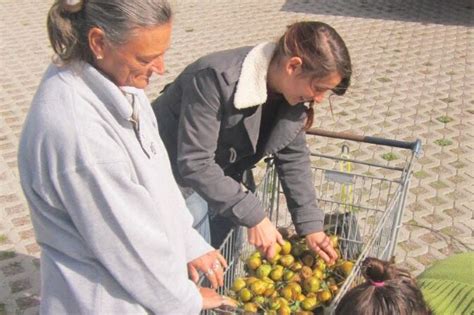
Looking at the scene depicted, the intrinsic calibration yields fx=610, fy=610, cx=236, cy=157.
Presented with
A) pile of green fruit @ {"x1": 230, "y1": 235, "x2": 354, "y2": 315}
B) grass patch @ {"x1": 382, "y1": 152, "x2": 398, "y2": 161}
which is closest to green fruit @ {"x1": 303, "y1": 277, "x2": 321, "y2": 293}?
pile of green fruit @ {"x1": 230, "y1": 235, "x2": 354, "y2": 315}

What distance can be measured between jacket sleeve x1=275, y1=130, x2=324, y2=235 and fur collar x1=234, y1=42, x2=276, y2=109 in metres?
0.36

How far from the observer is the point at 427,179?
471 centimetres

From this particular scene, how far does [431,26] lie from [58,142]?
8.22 metres

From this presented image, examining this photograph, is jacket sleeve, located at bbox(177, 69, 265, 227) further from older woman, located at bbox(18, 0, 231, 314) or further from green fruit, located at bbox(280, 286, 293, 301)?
older woman, located at bbox(18, 0, 231, 314)

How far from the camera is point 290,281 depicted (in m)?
2.23

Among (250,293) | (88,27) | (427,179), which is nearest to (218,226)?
(250,293)

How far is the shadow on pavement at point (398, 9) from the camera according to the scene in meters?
9.06

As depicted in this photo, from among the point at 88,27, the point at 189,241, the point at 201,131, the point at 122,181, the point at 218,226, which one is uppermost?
the point at 88,27

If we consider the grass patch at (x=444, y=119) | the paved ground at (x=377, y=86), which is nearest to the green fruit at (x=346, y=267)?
the paved ground at (x=377, y=86)

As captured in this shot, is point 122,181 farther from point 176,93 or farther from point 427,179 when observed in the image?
point 427,179

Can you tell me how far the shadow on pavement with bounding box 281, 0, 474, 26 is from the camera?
9.06 m

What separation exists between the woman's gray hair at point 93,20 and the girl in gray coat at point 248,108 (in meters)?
0.69

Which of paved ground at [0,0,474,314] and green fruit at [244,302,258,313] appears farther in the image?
paved ground at [0,0,474,314]

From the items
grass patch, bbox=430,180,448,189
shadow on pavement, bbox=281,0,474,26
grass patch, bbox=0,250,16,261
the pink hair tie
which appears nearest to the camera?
the pink hair tie
